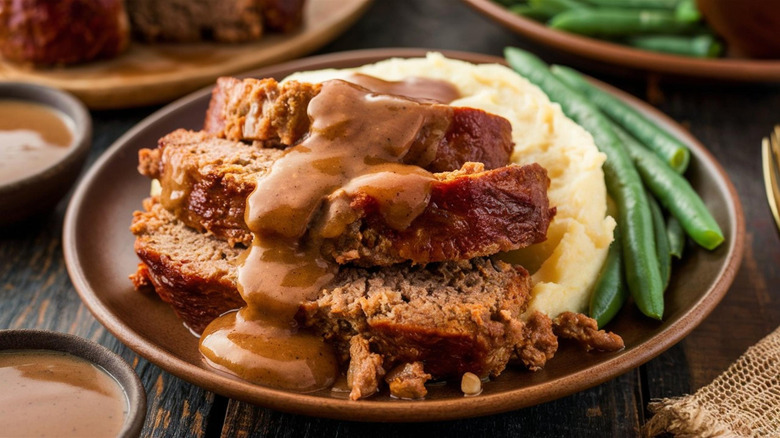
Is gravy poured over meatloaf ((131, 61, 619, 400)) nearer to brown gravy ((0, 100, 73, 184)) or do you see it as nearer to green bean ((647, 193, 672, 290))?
green bean ((647, 193, 672, 290))

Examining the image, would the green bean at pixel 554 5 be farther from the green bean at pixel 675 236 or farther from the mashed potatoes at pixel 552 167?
the green bean at pixel 675 236

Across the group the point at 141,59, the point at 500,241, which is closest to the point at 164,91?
the point at 141,59

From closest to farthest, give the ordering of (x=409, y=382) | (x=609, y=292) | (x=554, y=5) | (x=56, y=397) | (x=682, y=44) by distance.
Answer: (x=56, y=397)
(x=409, y=382)
(x=609, y=292)
(x=682, y=44)
(x=554, y=5)

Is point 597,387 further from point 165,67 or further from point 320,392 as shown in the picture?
point 165,67

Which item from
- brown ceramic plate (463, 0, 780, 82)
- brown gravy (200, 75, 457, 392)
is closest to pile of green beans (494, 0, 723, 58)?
brown ceramic plate (463, 0, 780, 82)

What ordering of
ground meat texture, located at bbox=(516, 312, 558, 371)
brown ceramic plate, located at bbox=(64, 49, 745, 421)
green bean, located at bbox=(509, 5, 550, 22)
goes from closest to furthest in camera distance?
brown ceramic plate, located at bbox=(64, 49, 745, 421) → ground meat texture, located at bbox=(516, 312, 558, 371) → green bean, located at bbox=(509, 5, 550, 22)

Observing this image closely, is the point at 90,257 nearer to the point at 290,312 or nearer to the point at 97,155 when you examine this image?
the point at 290,312

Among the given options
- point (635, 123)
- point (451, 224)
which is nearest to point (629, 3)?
point (635, 123)
